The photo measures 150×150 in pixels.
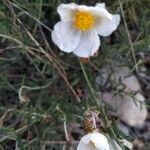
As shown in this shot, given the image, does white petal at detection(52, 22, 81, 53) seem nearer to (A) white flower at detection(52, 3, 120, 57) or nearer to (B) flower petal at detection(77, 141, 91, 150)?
(A) white flower at detection(52, 3, 120, 57)

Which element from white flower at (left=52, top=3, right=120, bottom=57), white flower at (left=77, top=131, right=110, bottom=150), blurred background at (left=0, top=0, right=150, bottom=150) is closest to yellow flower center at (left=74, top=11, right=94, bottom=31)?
white flower at (left=52, top=3, right=120, bottom=57)

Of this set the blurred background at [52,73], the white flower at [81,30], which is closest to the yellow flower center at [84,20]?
the white flower at [81,30]

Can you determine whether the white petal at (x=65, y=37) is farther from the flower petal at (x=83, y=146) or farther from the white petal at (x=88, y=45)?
the flower petal at (x=83, y=146)

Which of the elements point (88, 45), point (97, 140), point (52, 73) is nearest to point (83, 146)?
point (97, 140)

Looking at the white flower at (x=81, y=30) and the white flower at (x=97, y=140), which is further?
the white flower at (x=81, y=30)

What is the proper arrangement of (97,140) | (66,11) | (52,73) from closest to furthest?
(97,140), (66,11), (52,73)

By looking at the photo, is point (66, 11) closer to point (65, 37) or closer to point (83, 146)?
point (65, 37)
